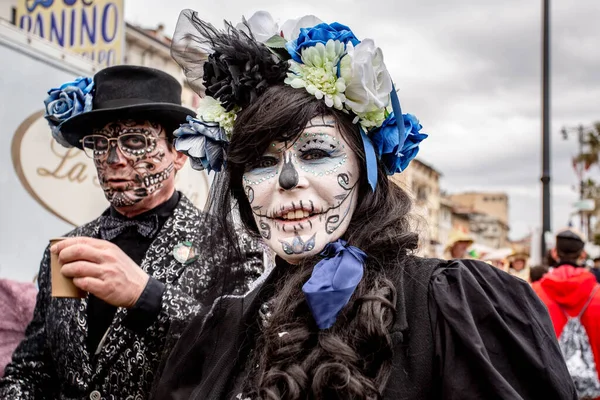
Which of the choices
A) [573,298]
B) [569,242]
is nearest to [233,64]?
[573,298]

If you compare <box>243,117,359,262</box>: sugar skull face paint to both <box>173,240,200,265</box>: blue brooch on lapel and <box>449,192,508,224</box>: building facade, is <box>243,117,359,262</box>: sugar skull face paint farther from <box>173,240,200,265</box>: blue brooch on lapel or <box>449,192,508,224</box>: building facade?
<box>449,192,508,224</box>: building facade

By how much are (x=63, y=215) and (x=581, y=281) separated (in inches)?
135

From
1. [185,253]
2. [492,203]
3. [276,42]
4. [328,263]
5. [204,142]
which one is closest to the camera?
[328,263]

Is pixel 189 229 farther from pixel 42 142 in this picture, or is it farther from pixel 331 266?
pixel 42 142

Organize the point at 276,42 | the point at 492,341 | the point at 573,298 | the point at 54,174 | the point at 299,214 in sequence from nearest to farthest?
the point at 492,341, the point at 299,214, the point at 276,42, the point at 54,174, the point at 573,298

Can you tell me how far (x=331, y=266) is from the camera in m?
1.65

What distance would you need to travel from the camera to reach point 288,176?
1.76 m

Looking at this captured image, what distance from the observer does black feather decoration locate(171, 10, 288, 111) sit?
5.98 feet

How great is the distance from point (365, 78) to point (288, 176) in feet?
1.13

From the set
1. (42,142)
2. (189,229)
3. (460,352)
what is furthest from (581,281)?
(42,142)

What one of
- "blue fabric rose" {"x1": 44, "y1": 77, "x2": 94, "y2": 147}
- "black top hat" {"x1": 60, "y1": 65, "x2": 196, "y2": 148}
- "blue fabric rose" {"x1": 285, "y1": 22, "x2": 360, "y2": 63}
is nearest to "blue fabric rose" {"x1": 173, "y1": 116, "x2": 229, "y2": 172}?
"blue fabric rose" {"x1": 285, "y1": 22, "x2": 360, "y2": 63}

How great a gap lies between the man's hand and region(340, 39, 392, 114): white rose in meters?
0.99

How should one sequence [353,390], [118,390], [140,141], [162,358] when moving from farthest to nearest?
[140,141] → [118,390] → [162,358] → [353,390]

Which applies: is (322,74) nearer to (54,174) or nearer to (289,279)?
(289,279)
